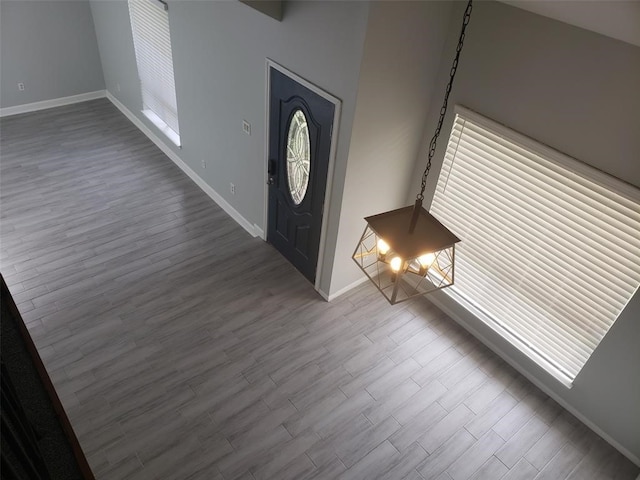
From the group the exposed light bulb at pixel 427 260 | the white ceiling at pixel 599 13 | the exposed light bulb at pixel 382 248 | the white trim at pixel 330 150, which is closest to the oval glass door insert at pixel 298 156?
the white trim at pixel 330 150

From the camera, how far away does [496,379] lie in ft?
15.2

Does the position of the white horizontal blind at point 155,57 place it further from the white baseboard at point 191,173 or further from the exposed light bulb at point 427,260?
the exposed light bulb at point 427,260

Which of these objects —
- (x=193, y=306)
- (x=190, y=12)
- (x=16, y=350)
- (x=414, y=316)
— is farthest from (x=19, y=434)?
(x=190, y=12)

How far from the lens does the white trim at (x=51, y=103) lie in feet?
25.0

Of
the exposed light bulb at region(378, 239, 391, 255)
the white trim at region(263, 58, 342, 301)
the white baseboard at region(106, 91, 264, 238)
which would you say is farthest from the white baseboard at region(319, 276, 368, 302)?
the exposed light bulb at region(378, 239, 391, 255)

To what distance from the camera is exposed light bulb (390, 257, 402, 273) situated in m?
2.48

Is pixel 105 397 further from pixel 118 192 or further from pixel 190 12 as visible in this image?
pixel 190 12

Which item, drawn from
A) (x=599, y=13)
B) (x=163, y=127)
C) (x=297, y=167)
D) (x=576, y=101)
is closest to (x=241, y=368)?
(x=297, y=167)

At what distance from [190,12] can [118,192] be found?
240 centimetres

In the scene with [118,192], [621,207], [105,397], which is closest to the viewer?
[621,207]

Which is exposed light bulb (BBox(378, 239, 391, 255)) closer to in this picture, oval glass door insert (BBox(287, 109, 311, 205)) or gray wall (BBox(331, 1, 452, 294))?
gray wall (BBox(331, 1, 452, 294))

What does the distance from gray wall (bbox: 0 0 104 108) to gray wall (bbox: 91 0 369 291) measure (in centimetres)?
52

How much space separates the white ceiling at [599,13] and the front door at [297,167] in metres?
1.69

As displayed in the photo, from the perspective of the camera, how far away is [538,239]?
4.06 meters
